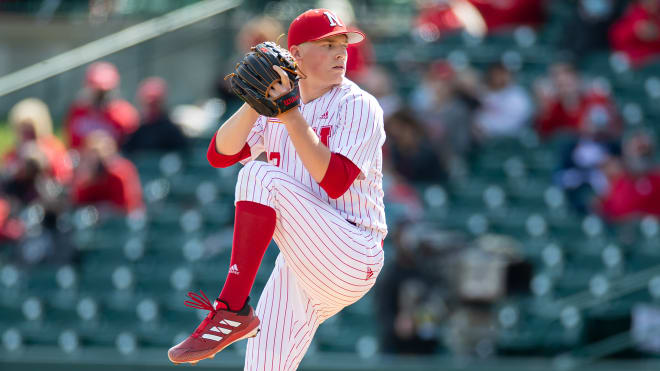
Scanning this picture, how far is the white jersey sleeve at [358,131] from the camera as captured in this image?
140 inches

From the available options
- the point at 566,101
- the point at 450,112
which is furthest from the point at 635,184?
the point at 450,112

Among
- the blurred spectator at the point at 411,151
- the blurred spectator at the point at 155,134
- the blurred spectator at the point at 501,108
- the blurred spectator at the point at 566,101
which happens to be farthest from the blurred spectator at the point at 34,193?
the blurred spectator at the point at 566,101

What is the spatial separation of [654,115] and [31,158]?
4980 millimetres

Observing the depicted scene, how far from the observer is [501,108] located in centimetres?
889

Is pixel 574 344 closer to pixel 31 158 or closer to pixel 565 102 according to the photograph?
pixel 565 102

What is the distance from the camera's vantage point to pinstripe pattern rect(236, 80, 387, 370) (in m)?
3.57

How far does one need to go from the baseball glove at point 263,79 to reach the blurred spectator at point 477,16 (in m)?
6.86

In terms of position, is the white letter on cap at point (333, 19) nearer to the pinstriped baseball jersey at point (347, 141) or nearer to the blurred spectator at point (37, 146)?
the pinstriped baseball jersey at point (347, 141)

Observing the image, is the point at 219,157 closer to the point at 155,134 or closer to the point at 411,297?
the point at 411,297

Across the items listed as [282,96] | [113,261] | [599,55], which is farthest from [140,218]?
[282,96]

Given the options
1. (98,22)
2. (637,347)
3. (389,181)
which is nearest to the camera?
(637,347)

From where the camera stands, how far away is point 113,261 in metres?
9.05

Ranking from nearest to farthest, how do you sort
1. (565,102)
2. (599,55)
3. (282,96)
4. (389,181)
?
(282,96) → (389,181) → (565,102) → (599,55)

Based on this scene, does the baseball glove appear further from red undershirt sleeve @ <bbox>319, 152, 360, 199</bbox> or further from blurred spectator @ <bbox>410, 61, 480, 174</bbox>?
blurred spectator @ <bbox>410, 61, 480, 174</bbox>
